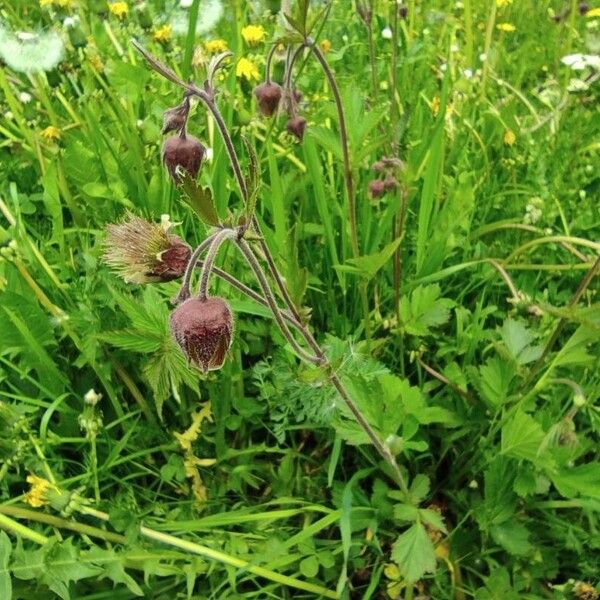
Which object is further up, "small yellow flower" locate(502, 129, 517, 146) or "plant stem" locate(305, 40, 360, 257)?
"plant stem" locate(305, 40, 360, 257)

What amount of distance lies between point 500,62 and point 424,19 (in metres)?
0.50

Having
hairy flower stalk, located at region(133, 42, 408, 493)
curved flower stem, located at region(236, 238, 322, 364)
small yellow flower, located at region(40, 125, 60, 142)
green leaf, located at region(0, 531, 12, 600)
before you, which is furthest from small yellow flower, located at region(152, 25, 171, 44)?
green leaf, located at region(0, 531, 12, 600)

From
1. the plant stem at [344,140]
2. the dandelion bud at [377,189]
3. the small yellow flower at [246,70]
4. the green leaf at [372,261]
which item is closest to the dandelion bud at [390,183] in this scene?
the dandelion bud at [377,189]

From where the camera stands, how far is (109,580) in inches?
45.9

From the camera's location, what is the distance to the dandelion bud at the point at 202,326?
0.74 metres

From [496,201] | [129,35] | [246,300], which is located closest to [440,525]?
[246,300]

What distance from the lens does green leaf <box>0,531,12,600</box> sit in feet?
3.28

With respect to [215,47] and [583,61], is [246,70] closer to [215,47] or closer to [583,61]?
[215,47]

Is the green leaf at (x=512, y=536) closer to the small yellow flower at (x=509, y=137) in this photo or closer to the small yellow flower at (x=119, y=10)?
Answer: the small yellow flower at (x=509, y=137)

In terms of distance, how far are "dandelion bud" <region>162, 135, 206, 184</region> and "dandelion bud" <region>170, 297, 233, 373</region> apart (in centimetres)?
23

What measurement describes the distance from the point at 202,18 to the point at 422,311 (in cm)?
132

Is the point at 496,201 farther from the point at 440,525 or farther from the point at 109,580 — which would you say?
the point at 109,580

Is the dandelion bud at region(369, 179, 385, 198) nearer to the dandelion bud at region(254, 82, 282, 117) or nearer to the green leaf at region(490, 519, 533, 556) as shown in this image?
the dandelion bud at region(254, 82, 282, 117)

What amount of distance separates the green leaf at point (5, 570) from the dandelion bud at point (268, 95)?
78 cm
